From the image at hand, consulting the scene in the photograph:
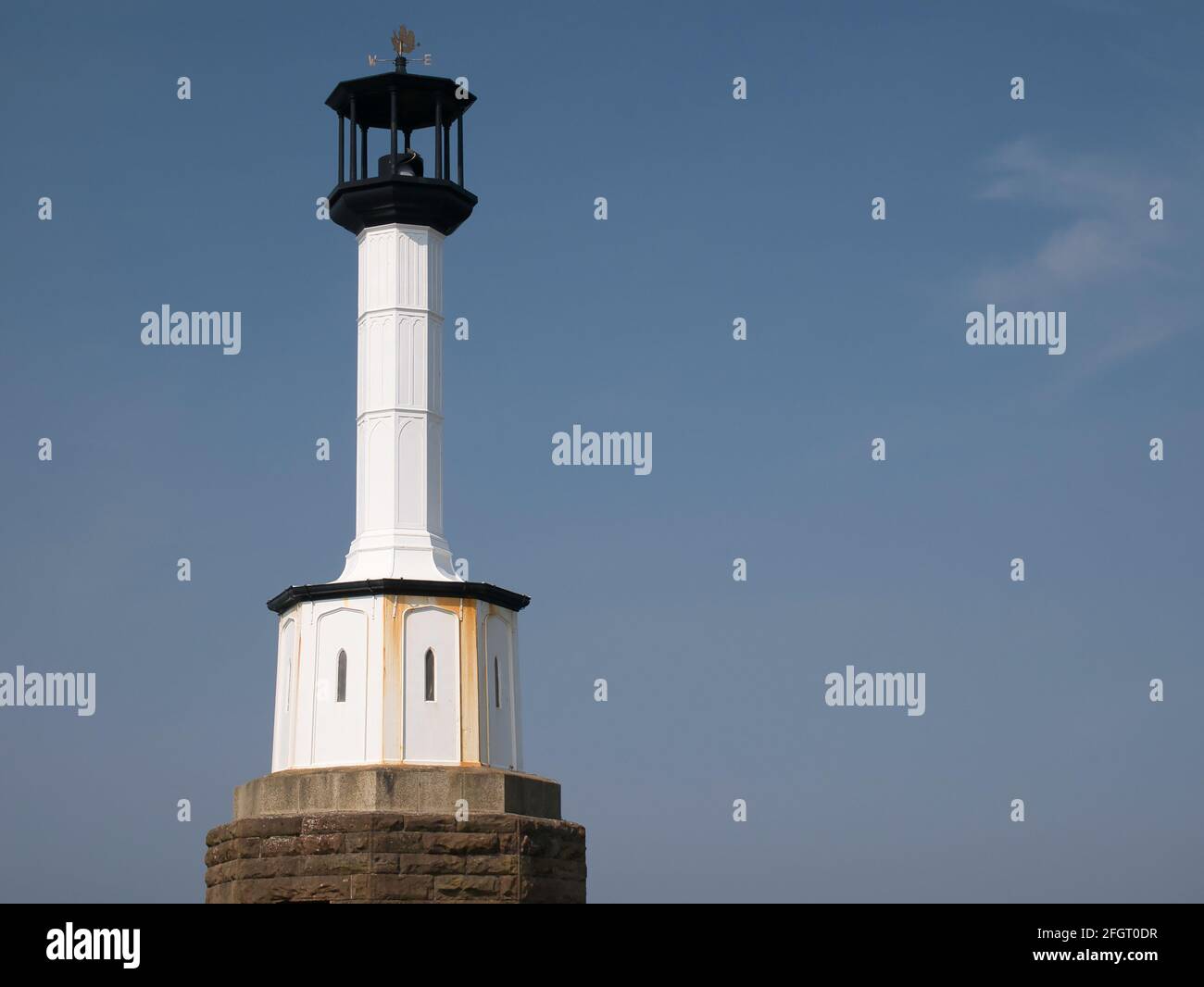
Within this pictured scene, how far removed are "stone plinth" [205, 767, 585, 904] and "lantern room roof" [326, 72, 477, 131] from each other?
44.2 feet

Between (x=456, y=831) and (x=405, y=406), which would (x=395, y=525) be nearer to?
(x=405, y=406)

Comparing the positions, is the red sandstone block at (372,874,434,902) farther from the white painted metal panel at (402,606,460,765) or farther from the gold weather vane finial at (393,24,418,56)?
the gold weather vane finial at (393,24,418,56)

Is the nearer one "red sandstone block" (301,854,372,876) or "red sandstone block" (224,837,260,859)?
"red sandstone block" (301,854,372,876)

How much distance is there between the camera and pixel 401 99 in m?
39.5

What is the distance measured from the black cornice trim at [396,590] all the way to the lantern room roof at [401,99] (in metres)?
9.73

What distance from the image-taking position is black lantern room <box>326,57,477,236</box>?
3859 cm

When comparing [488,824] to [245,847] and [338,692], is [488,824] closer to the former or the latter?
Answer: [338,692]

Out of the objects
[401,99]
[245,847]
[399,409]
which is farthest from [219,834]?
[401,99]

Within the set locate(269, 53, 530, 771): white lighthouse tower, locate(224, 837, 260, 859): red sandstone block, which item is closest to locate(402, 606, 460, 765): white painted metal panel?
locate(269, 53, 530, 771): white lighthouse tower

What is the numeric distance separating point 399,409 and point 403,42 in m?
7.64

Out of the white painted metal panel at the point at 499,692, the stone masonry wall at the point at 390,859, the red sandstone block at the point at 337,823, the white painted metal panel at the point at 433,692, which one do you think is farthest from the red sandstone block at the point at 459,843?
the white painted metal panel at the point at 499,692

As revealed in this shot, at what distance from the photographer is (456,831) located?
112 ft

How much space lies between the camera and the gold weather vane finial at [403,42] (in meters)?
39.5
